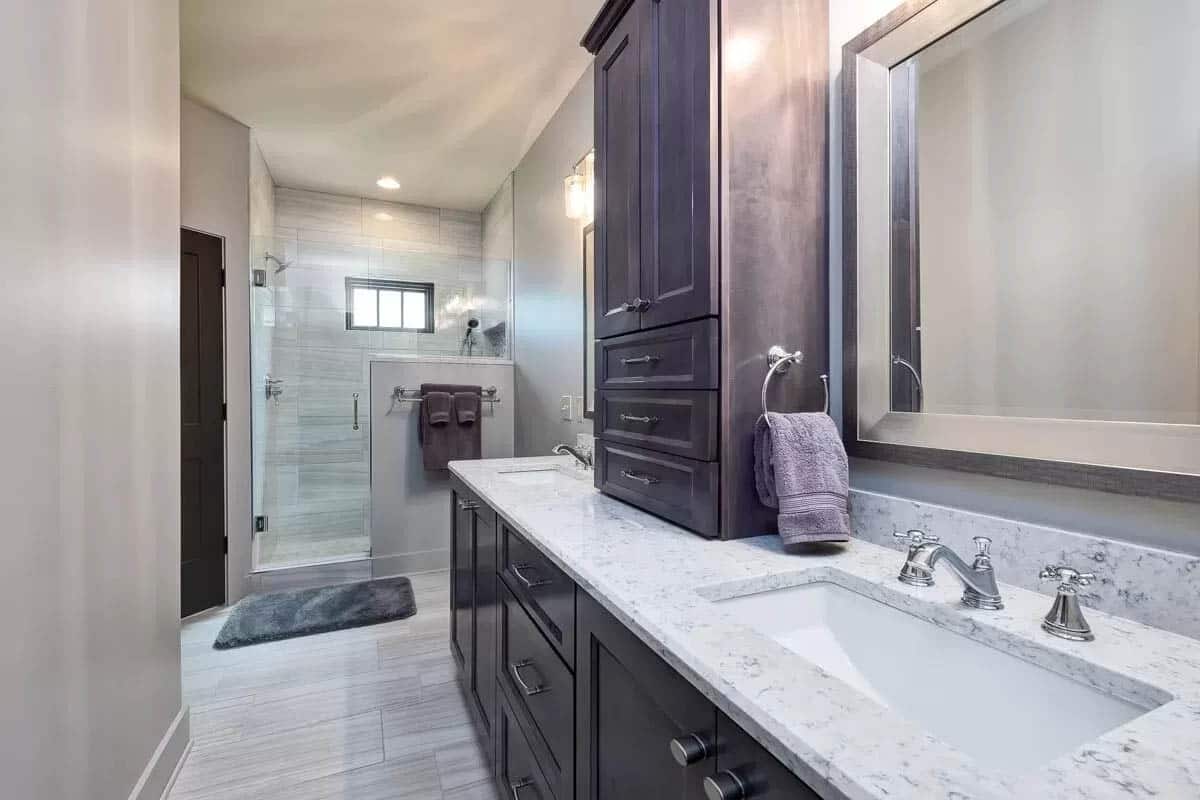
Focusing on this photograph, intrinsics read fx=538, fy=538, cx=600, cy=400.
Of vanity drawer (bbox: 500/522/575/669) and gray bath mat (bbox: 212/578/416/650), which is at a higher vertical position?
vanity drawer (bbox: 500/522/575/669)

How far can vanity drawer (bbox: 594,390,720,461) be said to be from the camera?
105 centimetres

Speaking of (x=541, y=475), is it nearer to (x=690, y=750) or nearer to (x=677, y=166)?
(x=677, y=166)

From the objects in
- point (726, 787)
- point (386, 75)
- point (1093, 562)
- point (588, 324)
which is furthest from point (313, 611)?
point (1093, 562)

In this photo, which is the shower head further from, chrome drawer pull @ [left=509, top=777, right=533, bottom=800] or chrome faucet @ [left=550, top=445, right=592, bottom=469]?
chrome drawer pull @ [left=509, top=777, right=533, bottom=800]

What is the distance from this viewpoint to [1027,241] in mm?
827

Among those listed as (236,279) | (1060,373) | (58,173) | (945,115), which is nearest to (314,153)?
(236,279)

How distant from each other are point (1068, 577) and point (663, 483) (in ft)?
2.24

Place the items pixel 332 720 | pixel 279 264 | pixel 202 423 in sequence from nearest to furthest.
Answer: pixel 332 720
pixel 202 423
pixel 279 264

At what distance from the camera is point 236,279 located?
2.87 metres

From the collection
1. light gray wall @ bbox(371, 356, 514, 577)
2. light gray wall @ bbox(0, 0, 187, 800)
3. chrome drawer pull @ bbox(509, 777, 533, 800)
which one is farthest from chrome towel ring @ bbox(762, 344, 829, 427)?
light gray wall @ bbox(371, 356, 514, 577)

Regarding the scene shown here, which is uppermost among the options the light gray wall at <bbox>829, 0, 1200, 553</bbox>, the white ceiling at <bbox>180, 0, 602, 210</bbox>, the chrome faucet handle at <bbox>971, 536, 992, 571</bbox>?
the white ceiling at <bbox>180, 0, 602, 210</bbox>

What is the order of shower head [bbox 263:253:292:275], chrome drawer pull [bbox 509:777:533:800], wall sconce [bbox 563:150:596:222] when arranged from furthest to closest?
→ shower head [bbox 263:253:292:275]
wall sconce [bbox 563:150:596:222]
chrome drawer pull [bbox 509:777:533:800]

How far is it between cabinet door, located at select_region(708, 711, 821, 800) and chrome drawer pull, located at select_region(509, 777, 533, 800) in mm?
815

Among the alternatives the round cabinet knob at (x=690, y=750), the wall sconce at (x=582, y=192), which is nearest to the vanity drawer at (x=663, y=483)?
the round cabinet knob at (x=690, y=750)
